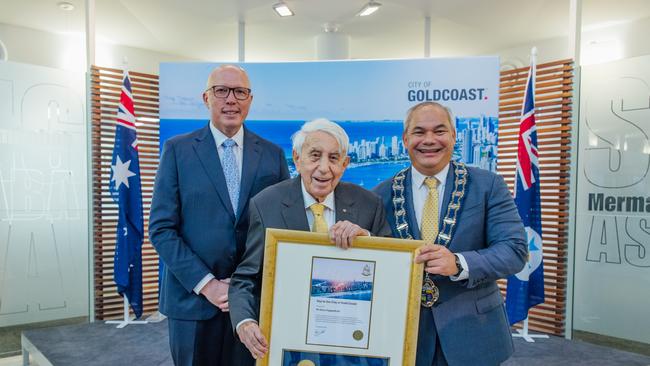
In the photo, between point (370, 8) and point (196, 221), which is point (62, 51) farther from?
point (196, 221)

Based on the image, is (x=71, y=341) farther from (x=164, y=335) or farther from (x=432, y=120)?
(x=432, y=120)

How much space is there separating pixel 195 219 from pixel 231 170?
0.30 meters

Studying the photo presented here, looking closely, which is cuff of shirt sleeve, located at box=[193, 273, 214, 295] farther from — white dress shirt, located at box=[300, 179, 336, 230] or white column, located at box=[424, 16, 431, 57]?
Answer: white column, located at box=[424, 16, 431, 57]

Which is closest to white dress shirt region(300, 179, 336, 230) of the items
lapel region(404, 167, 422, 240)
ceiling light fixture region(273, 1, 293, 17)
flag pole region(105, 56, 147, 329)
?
lapel region(404, 167, 422, 240)

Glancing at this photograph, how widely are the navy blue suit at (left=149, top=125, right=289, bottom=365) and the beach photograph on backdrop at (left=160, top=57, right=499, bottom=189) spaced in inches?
130

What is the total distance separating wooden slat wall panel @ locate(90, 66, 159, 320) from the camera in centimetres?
581

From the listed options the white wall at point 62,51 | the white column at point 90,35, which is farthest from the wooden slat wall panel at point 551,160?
the white column at point 90,35

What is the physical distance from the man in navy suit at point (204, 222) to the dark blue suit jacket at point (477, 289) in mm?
787

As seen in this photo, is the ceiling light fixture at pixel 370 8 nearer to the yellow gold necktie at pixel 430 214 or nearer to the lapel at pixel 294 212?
the yellow gold necktie at pixel 430 214

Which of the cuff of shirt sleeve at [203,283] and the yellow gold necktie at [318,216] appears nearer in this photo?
the yellow gold necktie at [318,216]

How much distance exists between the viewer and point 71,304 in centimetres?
572

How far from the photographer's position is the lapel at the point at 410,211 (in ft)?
6.02

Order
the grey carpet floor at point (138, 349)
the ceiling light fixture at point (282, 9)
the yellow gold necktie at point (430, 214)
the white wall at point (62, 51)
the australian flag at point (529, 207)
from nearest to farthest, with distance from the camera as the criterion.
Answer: the yellow gold necktie at point (430, 214)
the grey carpet floor at point (138, 349)
the australian flag at point (529, 207)
the white wall at point (62, 51)
the ceiling light fixture at point (282, 9)

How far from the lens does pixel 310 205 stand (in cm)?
179
